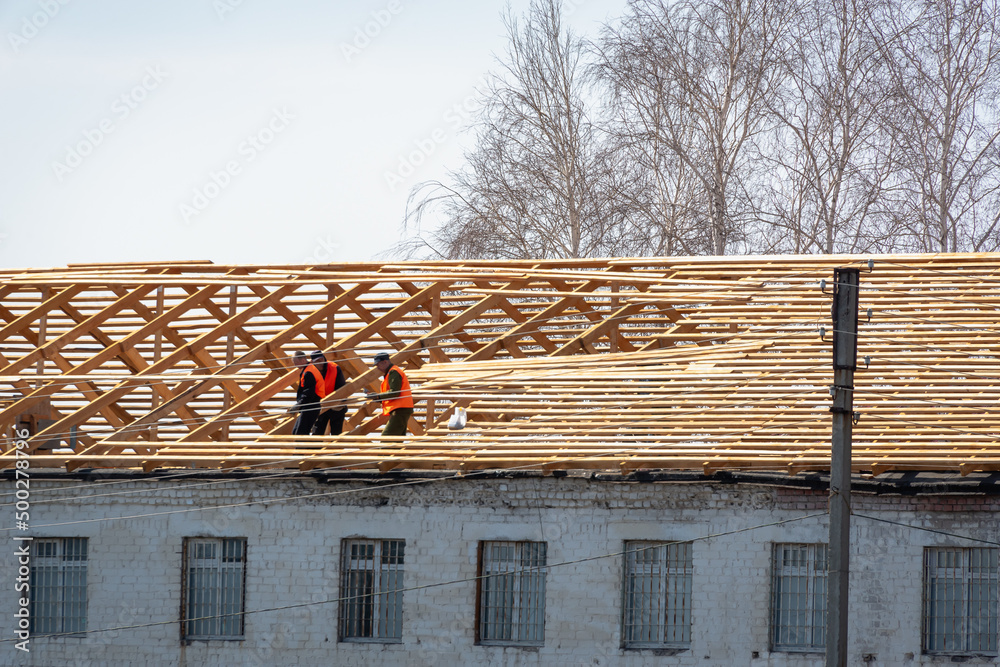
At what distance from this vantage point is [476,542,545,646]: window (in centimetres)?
1545

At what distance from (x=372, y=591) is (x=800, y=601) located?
5.27 m

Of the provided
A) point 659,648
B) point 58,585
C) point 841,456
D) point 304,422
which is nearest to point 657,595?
point 659,648

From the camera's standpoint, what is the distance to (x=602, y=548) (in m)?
15.2

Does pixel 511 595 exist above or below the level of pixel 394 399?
below

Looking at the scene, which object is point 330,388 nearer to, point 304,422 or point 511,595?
point 304,422

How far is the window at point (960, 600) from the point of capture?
1432 centimetres

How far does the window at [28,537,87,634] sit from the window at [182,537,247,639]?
1439 millimetres

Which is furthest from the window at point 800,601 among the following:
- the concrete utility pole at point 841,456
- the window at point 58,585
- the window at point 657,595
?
the window at point 58,585

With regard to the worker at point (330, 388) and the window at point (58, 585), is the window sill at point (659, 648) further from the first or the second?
the window at point (58, 585)

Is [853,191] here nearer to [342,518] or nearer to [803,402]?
[803,402]

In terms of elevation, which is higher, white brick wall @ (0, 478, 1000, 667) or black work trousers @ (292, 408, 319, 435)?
black work trousers @ (292, 408, 319, 435)

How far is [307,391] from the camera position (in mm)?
16562

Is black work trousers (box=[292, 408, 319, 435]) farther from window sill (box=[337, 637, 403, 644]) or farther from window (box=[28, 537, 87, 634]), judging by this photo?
window (box=[28, 537, 87, 634])

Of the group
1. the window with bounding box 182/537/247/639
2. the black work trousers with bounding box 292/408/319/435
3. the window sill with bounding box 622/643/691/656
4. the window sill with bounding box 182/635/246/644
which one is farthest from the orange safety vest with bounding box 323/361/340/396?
the window sill with bounding box 622/643/691/656
